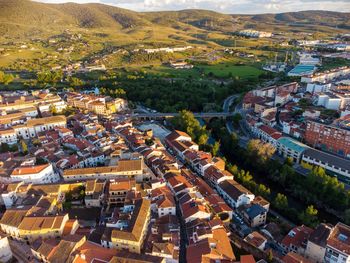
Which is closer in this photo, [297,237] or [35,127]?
[297,237]

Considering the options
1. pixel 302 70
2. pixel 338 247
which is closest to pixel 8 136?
pixel 338 247

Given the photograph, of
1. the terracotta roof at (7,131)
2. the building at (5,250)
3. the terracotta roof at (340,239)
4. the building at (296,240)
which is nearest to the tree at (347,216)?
the terracotta roof at (340,239)

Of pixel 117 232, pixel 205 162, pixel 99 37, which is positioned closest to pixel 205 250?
pixel 117 232

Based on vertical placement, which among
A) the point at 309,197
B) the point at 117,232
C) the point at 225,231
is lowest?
the point at 309,197

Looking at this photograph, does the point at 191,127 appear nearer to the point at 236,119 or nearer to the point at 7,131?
the point at 236,119

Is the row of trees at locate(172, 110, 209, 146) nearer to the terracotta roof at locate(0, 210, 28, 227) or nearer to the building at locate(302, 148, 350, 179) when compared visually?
the building at locate(302, 148, 350, 179)

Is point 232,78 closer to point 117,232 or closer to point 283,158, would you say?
point 283,158
